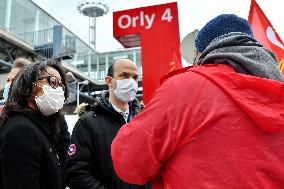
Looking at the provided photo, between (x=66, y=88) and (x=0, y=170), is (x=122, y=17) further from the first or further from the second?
(x=0, y=170)

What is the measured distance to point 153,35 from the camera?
20.9ft

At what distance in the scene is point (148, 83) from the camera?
5.89 meters

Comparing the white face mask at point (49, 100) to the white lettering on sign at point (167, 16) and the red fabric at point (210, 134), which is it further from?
the white lettering on sign at point (167, 16)

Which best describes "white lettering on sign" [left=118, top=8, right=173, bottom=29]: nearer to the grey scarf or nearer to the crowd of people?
the crowd of people

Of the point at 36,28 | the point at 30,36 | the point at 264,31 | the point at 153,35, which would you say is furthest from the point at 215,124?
the point at 36,28

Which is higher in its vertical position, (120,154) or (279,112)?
(279,112)

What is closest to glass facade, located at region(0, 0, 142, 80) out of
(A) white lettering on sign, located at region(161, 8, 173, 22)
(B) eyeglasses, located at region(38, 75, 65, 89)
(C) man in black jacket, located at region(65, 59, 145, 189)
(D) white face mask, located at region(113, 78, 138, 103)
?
(A) white lettering on sign, located at region(161, 8, 173, 22)

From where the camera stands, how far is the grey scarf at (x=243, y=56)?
131cm

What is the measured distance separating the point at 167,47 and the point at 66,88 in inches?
140

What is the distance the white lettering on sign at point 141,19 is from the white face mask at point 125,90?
3501 millimetres

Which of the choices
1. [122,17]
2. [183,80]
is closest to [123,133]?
[183,80]

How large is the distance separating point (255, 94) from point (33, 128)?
1.43 metres

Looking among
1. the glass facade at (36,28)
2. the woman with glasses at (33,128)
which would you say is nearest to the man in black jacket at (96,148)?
the woman with glasses at (33,128)

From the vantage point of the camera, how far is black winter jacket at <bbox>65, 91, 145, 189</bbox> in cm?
240
